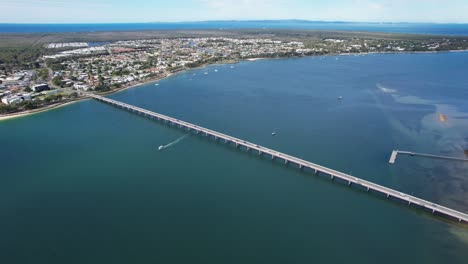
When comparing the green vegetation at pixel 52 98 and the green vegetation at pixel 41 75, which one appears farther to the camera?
the green vegetation at pixel 41 75

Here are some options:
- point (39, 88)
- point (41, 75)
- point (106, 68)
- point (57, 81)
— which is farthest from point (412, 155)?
point (41, 75)

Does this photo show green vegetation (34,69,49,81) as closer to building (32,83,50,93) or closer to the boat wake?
building (32,83,50,93)

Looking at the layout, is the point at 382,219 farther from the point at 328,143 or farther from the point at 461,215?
the point at 328,143

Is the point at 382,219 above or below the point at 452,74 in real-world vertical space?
below

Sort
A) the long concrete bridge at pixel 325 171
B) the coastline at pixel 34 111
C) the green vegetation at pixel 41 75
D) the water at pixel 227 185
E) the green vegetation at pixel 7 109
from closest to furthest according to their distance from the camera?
the water at pixel 227 185, the long concrete bridge at pixel 325 171, the coastline at pixel 34 111, the green vegetation at pixel 7 109, the green vegetation at pixel 41 75

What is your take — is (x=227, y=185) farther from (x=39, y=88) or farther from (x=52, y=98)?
(x=39, y=88)

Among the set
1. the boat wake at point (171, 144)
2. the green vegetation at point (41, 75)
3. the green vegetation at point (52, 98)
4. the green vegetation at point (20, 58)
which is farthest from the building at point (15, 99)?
the green vegetation at point (20, 58)

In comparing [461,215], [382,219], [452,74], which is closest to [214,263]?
[382,219]

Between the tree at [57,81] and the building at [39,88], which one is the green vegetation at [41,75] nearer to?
the tree at [57,81]
